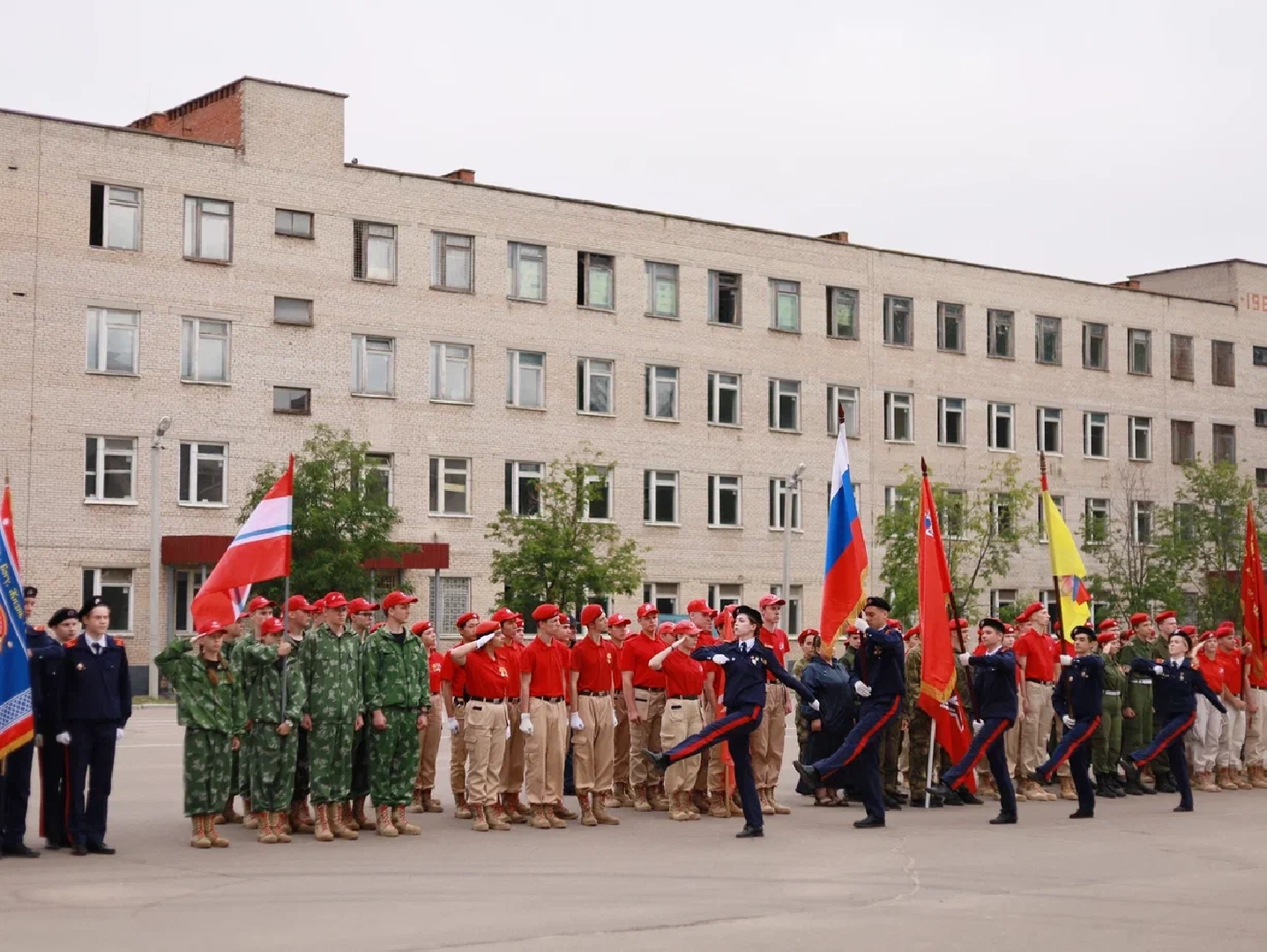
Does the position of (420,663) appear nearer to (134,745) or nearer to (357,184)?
(134,745)

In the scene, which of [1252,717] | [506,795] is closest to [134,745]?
[506,795]

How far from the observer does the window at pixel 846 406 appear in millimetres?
58375

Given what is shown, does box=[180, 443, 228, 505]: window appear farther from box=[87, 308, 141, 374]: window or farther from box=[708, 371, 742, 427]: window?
box=[708, 371, 742, 427]: window

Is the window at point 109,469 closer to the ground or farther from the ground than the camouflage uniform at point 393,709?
farther from the ground

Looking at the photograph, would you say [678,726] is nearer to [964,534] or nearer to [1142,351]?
[964,534]

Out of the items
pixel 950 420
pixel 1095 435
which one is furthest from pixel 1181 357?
pixel 950 420

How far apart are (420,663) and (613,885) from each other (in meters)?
4.25

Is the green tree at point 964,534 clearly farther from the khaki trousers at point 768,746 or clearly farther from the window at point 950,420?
the khaki trousers at point 768,746

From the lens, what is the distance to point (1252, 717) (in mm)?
23203

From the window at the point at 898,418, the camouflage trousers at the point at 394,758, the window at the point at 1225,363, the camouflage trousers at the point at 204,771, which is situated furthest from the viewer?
the window at the point at 1225,363

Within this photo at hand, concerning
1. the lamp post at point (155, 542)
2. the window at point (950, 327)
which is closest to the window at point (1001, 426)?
the window at point (950, 327)

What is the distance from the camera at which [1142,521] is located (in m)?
66.7

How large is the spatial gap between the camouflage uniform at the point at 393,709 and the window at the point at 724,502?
3904 centimetres

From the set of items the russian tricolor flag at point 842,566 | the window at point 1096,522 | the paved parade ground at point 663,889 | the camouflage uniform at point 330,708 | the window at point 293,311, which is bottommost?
the paved parade ground at point 663,889
